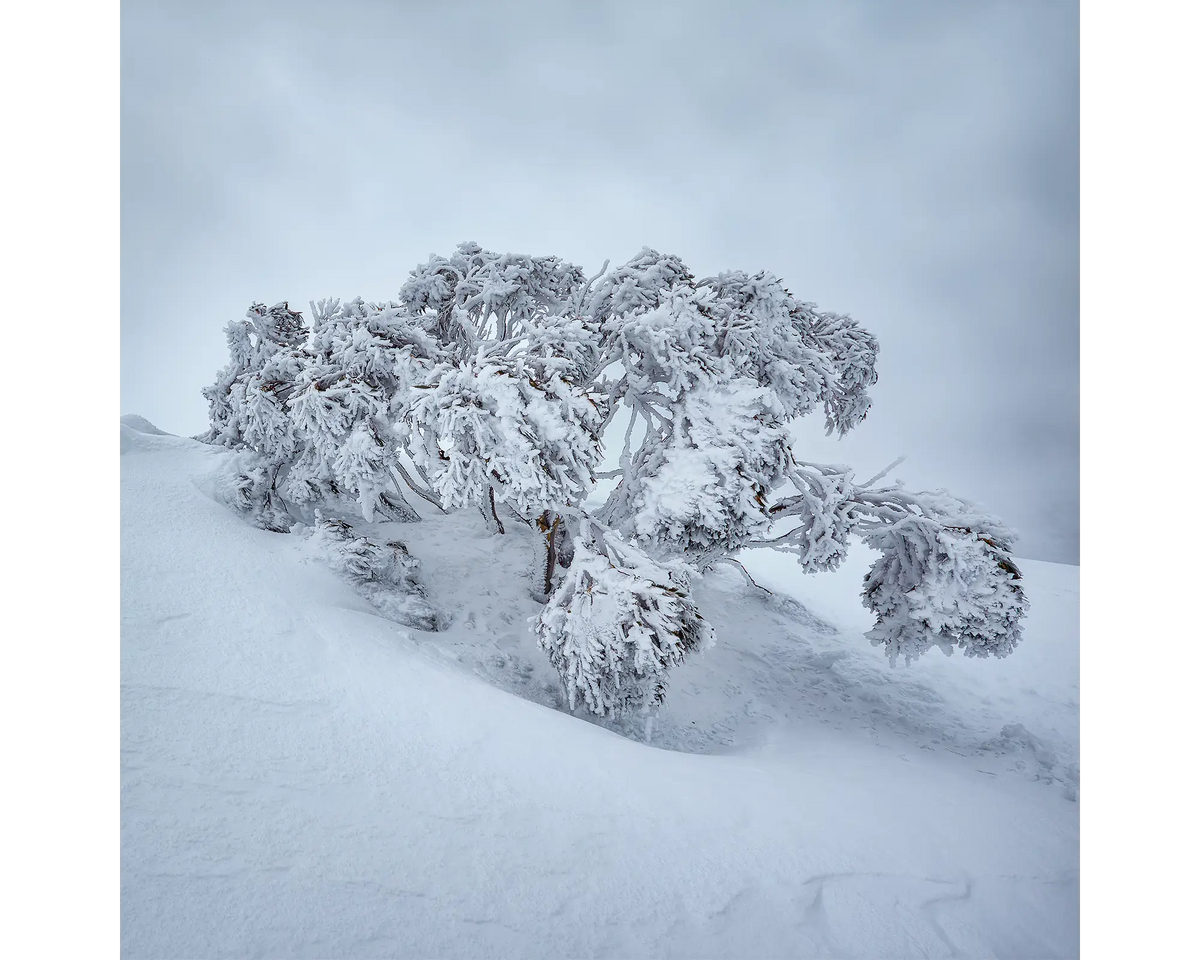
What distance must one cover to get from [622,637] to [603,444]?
7.57 feet

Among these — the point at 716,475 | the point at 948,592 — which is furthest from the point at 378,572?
the point at 948,592

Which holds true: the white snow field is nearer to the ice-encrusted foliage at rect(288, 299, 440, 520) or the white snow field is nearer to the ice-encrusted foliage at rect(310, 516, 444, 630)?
the ice-encrusted foliage at rect(310, 516, 444, 630)

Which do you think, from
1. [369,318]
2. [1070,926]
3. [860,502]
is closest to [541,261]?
[369,318]

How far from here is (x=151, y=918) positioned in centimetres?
171

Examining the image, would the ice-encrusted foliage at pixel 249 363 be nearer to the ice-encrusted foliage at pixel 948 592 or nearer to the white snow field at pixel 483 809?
the white snow field at pixel 483 809

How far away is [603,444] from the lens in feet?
19.5

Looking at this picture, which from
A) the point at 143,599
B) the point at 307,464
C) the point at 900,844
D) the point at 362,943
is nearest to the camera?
the point at 362,943

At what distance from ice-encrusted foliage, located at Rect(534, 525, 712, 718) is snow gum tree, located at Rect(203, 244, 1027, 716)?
0.02 metres

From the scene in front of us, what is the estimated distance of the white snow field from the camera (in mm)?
1990

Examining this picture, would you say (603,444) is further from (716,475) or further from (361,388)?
(361,388)

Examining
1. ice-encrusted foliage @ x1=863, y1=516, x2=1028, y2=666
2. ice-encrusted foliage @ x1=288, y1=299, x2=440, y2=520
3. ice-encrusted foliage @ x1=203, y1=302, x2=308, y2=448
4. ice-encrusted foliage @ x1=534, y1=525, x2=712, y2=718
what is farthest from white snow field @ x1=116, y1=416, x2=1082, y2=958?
ice-encrusted foliage @ x1=203, y1=302, x2=308, y2=448

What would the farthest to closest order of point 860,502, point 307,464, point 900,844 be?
point 307,464, point 860,502, point 900,844

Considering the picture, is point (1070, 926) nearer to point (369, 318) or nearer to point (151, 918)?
point (151, 918)
